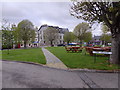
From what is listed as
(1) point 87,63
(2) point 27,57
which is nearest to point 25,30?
(2) point 27,57

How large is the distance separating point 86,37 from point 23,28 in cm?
2209

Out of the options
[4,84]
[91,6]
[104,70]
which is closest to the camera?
[4,84]

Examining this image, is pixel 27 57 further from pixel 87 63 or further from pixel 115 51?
pixel 115 51

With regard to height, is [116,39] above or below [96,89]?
above

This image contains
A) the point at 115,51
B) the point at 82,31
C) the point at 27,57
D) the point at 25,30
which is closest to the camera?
the point at 115,51

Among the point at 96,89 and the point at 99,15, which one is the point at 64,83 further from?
the point at 99,15

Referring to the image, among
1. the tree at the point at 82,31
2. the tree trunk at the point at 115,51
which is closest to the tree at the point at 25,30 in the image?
the tree at the point at 82,31

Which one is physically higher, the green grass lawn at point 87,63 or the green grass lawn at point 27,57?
the green grass lawn at point 87,63

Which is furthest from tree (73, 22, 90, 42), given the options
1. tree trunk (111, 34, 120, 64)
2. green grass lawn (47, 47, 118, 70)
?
tree trunk (111, 34, 120, 64)

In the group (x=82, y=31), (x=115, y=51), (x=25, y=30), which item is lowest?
(x=115, y=51)

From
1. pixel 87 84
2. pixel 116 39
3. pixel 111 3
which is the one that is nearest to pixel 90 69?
pixel 87 84

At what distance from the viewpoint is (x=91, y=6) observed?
723 cm

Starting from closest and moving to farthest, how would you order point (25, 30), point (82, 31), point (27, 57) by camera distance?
point (27, 57) < point (25, 30) < point (82, 31)

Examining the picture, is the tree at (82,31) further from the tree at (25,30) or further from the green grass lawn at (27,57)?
the green grass lawn at (27,57)
